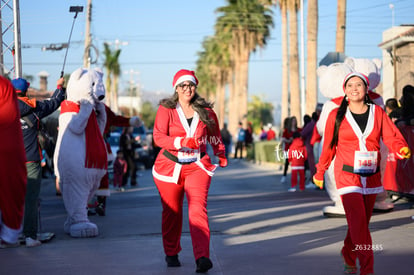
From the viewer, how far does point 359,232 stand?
6.25m

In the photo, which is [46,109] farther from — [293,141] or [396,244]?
[293,141]

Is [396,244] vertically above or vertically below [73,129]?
below

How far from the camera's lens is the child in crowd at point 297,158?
16.7 meters

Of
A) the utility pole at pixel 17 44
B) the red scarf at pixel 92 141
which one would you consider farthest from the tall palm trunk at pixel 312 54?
the red scarf at pixel 92 141

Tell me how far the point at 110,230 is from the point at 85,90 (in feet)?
6.43

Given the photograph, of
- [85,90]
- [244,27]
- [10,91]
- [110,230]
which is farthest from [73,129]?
[244,27]

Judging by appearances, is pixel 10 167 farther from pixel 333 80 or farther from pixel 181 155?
pixel 333 80

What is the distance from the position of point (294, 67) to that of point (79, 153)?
2712cm

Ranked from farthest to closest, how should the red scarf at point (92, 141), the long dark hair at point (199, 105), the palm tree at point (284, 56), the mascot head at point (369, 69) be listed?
1. the palm tree at point (284, 56)
2. the mascot head at point (369, 69)
3. the red scarf at point (92, 141)
4. the long dark hair at point (199, 105)

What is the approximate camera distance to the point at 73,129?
952 centimetres

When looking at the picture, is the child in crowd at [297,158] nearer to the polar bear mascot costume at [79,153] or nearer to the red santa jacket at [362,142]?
Answer: the polar bear mascot costume at [79,153]

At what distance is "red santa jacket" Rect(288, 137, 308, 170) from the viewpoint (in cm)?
1664

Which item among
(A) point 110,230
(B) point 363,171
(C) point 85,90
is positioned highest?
(C) point 85,90

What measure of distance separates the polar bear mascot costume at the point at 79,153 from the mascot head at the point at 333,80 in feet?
11.7
